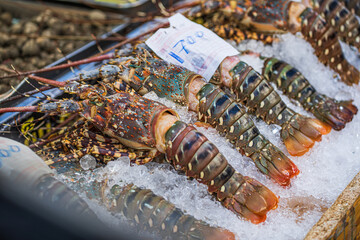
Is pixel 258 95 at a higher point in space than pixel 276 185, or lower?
higher

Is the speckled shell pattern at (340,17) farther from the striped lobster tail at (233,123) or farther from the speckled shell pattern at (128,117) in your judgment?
the speckled shell pattern at (128,117)

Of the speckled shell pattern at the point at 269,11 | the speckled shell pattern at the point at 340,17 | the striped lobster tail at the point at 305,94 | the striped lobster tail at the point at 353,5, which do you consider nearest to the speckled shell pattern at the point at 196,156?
the striped lobster tail at the point at 305,94

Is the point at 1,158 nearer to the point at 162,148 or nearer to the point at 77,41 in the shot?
the point at 162,148

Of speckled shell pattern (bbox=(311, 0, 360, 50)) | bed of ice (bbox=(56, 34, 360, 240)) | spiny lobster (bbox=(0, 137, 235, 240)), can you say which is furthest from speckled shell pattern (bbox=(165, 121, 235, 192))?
speckled shell pattern (bbox=(311, 0, 360, 50))

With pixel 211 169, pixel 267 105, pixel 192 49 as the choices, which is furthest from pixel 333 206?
pixel 192 49

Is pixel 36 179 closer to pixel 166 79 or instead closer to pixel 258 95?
pixel 166 79

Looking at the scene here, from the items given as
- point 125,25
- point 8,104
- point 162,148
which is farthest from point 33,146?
point 125,25
